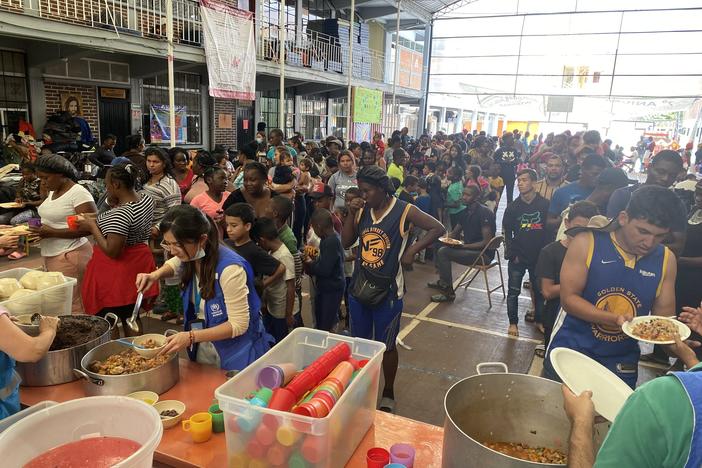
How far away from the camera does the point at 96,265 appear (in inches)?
134

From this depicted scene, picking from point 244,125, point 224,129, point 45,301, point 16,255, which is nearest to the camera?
point 45,301

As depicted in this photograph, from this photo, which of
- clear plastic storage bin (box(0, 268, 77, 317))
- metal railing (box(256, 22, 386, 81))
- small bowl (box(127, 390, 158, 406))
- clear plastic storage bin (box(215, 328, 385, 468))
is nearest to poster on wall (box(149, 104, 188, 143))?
metal railing (box(256, 22, 386, 81))

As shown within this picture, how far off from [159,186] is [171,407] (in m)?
3.32

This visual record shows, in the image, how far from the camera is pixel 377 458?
165 cm

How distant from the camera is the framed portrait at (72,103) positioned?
9479mm

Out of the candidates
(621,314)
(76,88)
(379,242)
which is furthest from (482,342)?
(76,88)

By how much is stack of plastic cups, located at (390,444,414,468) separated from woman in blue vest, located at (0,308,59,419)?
4.61 ft

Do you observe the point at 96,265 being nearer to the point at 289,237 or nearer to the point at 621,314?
the point at 289,237

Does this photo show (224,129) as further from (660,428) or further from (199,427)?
(660,428)

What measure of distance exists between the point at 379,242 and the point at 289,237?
3.02 feet

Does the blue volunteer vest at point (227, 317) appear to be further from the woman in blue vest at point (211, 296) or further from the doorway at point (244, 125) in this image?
the doorway at point (244, 125)

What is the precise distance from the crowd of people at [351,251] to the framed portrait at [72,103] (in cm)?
453

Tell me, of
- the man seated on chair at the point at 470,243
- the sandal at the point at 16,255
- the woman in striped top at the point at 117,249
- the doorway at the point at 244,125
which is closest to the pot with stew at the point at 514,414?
the woman in striped top at the point at 117,249

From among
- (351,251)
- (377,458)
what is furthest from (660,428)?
(351,251)
